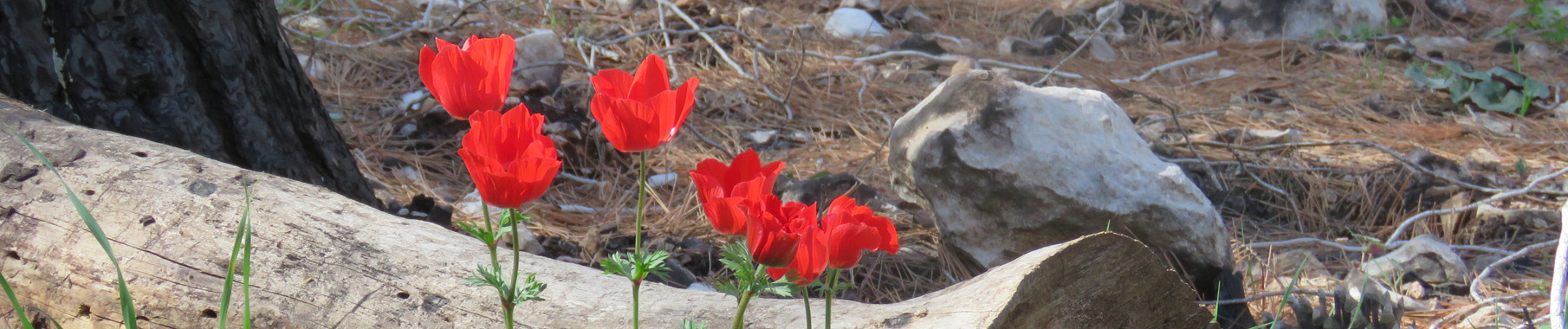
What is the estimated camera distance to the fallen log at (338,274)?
1.12 meters

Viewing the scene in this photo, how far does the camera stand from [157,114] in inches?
72.1

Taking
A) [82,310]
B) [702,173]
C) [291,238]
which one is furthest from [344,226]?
[702,173]

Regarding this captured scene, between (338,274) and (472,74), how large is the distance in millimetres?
562

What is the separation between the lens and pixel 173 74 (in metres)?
1.82

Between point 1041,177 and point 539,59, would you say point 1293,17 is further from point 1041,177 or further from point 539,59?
point 539,59

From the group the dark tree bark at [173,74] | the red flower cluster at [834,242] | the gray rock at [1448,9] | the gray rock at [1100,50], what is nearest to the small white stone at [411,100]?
the dark tree bark at [173,74]

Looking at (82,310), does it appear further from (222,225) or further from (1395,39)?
(1395,39)

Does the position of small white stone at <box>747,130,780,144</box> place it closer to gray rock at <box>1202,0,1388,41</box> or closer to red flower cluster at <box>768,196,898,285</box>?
red flower cluster at <box>768,196,898,285</box>

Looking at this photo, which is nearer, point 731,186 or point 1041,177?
point 731,186

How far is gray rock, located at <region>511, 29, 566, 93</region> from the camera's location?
10.3 ft

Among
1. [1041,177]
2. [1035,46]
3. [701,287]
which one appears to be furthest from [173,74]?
[1035,46]

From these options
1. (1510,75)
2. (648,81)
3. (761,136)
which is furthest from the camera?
(1510,75)

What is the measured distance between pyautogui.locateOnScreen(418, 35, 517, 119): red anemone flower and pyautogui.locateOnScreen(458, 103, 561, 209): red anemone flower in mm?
64

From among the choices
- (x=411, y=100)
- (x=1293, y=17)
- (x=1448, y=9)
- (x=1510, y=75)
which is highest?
(x=411, y=100)
